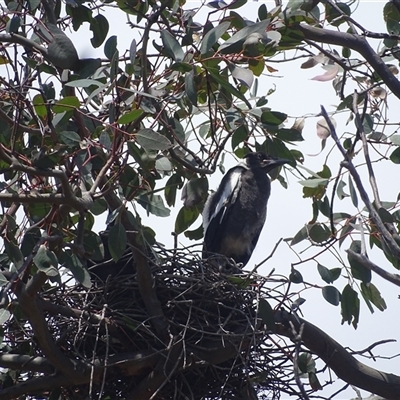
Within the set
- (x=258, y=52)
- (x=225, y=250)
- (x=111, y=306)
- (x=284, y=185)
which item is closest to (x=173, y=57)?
(x=258, y=52)

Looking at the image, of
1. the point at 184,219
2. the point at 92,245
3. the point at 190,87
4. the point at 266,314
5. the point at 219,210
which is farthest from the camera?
the point at 219,210

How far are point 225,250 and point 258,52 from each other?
237 cm

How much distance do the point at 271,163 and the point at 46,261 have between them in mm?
2435

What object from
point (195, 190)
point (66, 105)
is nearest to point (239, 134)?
point (195, 190)

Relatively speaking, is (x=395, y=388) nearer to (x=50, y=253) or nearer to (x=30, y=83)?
(x=50, y=253)

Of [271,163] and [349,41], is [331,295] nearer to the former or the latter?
[349,41]

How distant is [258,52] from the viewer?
2.94 metres

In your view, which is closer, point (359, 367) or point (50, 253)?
point (50, 253)

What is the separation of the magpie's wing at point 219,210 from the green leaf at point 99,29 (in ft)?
6.18

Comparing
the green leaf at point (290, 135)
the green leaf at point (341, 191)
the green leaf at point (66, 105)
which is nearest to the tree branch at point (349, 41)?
the green leaf at point (290, 135)

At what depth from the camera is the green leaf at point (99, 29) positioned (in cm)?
344

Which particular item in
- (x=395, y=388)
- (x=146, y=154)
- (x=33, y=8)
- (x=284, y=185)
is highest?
(x=33, y=8)

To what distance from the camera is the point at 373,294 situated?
3443mm

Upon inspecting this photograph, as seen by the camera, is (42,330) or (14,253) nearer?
(14,253)
